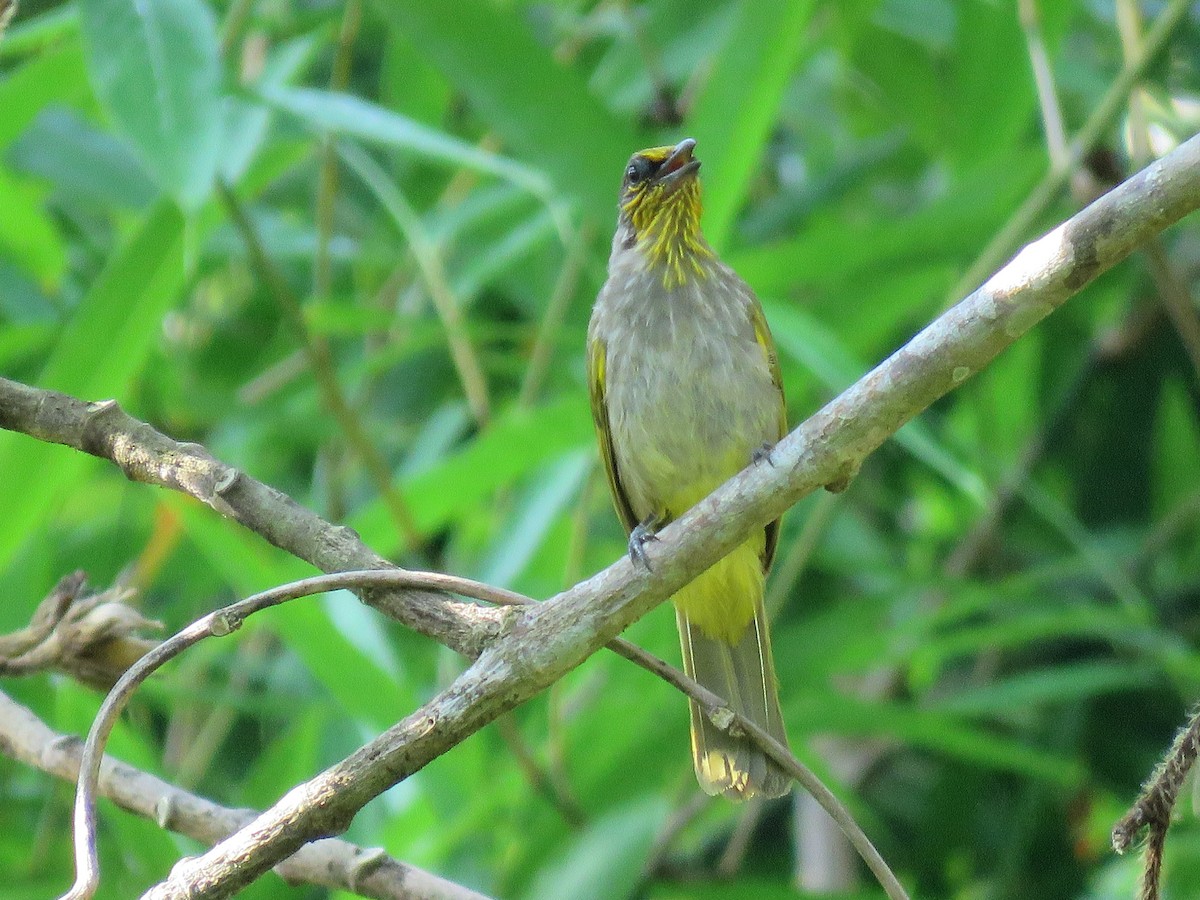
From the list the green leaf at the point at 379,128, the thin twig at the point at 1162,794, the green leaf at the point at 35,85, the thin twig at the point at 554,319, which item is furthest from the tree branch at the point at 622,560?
the thin twig at the point at 554,319

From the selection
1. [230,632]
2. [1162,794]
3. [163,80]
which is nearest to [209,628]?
[230,632]

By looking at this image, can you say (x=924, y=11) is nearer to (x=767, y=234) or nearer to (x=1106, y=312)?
Answer: (x=767, y=234)

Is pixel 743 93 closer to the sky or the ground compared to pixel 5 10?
closer to the sky

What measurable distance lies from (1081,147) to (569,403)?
1.49 m

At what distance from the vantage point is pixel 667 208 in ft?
13.3

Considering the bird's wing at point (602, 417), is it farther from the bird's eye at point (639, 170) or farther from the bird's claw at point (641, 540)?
the bird's eye at point (639, 170)

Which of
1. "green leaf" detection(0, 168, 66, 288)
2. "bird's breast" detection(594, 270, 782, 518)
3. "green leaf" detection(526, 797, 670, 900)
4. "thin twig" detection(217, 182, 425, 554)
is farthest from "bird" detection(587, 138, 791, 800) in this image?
"green leaf" detection(0, 168, 66, 288)

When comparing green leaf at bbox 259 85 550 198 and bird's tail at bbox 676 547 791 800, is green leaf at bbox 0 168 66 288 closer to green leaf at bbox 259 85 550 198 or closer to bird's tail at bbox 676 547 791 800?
green leaf at bbox 259 85 550 198

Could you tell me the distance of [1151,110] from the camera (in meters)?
4.57

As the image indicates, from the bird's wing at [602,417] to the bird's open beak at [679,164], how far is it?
1.55 ft

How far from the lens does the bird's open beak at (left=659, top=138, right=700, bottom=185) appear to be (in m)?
3.78

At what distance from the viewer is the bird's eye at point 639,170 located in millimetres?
3920

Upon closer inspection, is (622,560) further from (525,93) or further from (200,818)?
(525,93)

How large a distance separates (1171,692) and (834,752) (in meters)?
1.12
